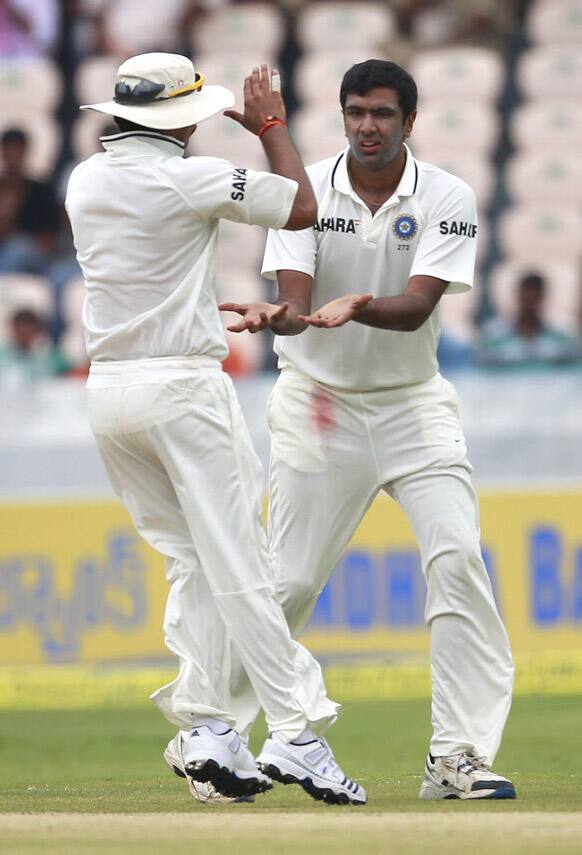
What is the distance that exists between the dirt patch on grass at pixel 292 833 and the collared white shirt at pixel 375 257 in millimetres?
1371

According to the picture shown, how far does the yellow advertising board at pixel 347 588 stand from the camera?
31.1 ft

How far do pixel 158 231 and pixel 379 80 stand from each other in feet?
2.81

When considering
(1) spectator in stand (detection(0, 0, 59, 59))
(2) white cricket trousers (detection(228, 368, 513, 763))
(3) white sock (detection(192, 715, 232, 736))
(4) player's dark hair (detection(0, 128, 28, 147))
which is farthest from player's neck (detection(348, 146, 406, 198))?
(1) spectator in stand (detection(0, 0, 59, 59))

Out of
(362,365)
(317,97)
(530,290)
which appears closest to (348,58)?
(317,97)

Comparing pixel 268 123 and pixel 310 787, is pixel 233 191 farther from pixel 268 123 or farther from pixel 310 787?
pixel 310 787

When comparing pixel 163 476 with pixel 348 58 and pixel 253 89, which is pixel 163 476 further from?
pixel 348 58

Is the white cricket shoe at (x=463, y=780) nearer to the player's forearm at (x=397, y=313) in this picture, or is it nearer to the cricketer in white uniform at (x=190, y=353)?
the cricketer in white uniform at (x=190, y=353)

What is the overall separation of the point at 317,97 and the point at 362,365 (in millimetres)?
7868

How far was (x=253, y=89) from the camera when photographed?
4.98 m

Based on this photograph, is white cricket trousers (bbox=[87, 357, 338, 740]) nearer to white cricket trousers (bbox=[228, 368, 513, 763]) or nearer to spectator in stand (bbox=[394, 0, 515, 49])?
white cricket trousers (bbox=[228, 368, 513, 763])

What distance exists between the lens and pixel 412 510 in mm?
5258

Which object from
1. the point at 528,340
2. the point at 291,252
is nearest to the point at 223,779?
the point at 291,252

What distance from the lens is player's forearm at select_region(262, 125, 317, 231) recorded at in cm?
477

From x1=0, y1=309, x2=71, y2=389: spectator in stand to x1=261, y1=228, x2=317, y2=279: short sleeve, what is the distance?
517 centimetres
